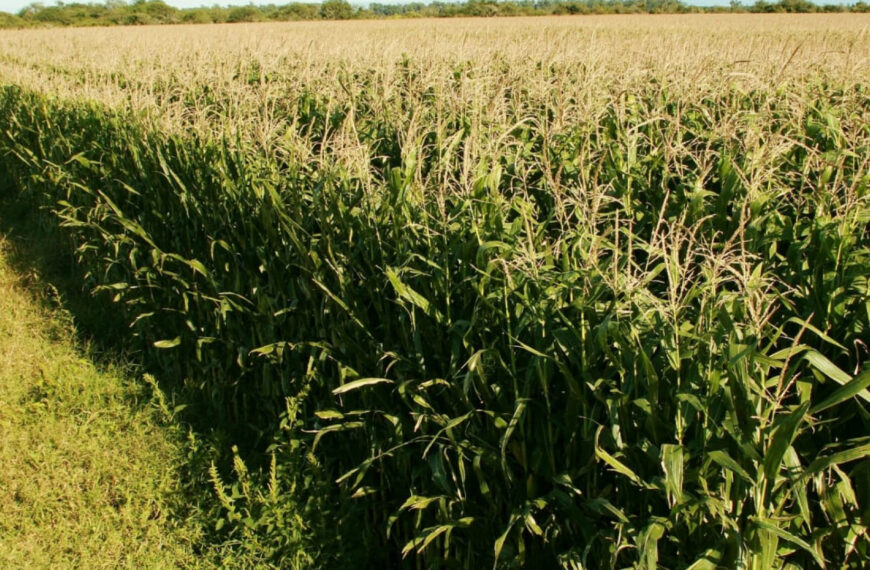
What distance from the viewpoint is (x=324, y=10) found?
65438 millimetres

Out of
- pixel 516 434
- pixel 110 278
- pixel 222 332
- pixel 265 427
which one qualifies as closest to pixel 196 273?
pixel 222 332

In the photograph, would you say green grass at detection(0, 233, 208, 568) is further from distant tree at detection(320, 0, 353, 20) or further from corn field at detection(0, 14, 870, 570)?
distant tree at detection(320, 0, 353, 20)

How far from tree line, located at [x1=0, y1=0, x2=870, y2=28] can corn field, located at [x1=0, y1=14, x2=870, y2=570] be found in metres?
58.7

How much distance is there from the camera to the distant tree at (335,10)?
212ft

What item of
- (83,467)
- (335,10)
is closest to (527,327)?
(83,467)

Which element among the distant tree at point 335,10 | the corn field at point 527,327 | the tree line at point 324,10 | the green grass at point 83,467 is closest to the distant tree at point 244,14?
the tree line at point 324,10

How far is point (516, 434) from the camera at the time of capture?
8.31ft

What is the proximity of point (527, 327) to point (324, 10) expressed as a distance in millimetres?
69317

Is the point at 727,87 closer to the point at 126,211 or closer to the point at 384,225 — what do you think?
the point at 384,225

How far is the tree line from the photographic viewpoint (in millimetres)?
58719

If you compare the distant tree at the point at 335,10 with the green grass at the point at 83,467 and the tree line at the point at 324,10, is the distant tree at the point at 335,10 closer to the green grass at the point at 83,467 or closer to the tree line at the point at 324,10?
the tree line at the point at 324,10

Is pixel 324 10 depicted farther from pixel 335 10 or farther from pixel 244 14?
pixel 244 14

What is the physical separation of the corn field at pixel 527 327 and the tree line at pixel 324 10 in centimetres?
5866

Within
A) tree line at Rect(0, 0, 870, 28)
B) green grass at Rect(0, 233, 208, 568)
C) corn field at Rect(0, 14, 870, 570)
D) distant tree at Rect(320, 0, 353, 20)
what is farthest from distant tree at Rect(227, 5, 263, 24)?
green grass at Rect(0, 233, 208, 568)
